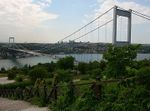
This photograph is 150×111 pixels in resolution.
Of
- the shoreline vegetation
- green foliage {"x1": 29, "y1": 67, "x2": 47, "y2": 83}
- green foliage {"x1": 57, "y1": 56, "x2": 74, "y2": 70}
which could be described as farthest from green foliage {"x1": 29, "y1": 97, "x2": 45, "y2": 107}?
green foliage {"x1": 57, "y1": 56, "x2": 74, "y2": 70}

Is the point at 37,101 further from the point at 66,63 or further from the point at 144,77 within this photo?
the point at 66,63

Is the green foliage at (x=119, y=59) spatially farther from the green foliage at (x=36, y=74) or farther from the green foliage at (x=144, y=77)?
the green foliage at (x=36, y=74)

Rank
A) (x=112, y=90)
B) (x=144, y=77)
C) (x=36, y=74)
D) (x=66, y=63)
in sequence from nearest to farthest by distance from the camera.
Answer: (x=144, y=77) < (x=112, y=90) < (x=36, y=74) < (x=66, y=63)

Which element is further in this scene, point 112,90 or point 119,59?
point 119,59

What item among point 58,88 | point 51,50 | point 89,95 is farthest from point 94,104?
point 51,50

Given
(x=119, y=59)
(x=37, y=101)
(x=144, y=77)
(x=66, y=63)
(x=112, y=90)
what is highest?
(x=119, y=59)

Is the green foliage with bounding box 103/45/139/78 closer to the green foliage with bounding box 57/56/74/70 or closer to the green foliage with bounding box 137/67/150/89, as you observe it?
the green foliage with bounding box 137/67/150/89

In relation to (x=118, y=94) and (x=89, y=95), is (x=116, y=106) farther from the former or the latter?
(x=89, y=95)

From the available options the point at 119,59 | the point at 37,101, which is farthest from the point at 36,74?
the point at 119,59

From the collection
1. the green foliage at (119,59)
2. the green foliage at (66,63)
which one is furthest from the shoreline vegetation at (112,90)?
the green foliage at (66,63)
